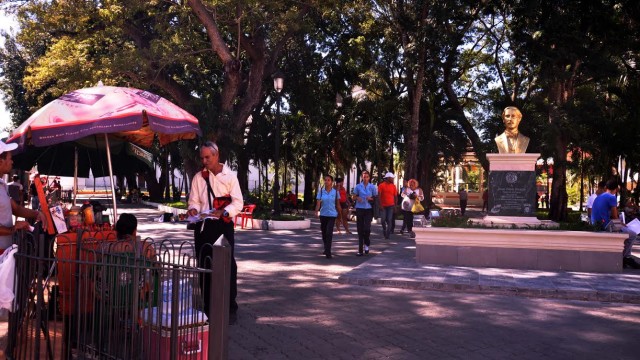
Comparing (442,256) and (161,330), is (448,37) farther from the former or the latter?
(161,330)

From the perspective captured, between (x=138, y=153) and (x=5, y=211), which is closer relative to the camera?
(x=5, y=211)

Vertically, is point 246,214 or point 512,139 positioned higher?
point 512,139

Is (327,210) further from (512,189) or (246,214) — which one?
(246,214)

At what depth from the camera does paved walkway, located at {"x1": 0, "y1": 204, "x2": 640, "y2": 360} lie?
19.0 ft

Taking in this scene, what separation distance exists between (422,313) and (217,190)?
2.90 metres

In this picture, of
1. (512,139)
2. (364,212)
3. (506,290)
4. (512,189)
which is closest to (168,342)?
(506,290)

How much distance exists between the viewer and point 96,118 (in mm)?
6379

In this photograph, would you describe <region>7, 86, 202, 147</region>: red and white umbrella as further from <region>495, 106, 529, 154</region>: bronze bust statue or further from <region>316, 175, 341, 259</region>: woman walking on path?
<region>495, 106, 529, 154</region>: bronze bust statue

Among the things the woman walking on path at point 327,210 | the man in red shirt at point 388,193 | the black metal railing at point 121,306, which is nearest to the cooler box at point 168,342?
the black metal railing at point 121,306

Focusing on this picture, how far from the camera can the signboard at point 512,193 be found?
39.1ft

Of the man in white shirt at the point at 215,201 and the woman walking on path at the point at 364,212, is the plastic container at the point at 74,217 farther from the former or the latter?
the woman walking on path at the point at 364,212

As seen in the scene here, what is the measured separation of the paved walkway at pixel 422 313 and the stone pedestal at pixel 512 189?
204 centimetres

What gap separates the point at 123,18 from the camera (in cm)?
2153

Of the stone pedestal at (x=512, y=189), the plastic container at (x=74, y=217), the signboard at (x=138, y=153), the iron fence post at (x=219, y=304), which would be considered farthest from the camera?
the stone pedestal at (x=512, y=189)
